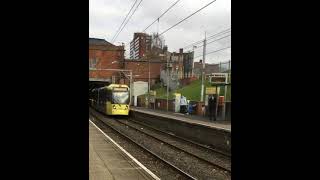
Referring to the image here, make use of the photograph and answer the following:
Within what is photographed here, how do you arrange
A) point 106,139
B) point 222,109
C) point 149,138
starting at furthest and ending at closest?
point 222,109 < point 149,138 < point 106,139

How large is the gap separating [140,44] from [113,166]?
68.7 meters

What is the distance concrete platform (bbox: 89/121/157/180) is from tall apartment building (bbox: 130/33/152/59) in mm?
57161

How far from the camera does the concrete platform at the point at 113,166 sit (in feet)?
36.8

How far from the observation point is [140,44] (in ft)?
265

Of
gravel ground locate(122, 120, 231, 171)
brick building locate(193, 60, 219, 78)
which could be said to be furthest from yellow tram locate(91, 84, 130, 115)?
gravel ground locate(122, 120, 231, 171)

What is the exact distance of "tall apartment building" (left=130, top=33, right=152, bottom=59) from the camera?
7595 centimetres

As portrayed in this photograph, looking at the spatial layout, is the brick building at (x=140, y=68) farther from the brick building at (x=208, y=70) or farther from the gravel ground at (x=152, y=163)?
the gravel ground at (x=152, y=163)

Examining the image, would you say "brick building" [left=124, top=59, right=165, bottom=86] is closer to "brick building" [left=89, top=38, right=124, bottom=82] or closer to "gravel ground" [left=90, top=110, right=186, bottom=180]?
"brick building" [left=89, top=38, right=124, bottom=82]
